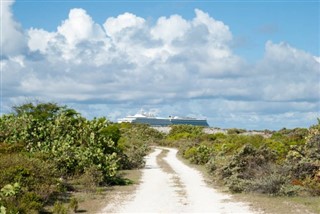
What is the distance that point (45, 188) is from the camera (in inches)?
723

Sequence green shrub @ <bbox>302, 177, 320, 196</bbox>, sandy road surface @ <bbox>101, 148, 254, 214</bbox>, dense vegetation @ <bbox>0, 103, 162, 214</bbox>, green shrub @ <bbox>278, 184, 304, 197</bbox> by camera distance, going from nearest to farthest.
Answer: sandy road surface @ <bbox>101, 148, 254, 214</bbox>
dense vegetation @ <bbox>0, 103, 162, 214</bbox>
green shrub @ <bbox>278, 184, 304, 197</bbox>
green shrub @ <bbox>302, 177, 320, 196</bbox>

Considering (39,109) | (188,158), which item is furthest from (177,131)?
(39,109)

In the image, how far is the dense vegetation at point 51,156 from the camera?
58.4 feet

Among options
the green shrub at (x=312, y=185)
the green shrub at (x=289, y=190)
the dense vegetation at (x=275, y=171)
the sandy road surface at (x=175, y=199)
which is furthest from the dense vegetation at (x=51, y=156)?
the green shrub at (x=312, y=185)

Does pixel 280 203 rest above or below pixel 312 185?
below

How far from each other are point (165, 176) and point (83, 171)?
237 inches

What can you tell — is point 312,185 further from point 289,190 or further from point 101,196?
point 101,196

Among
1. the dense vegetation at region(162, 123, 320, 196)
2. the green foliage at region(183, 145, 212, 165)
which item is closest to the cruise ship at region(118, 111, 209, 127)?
the green foliage at region(183, 145, 212, 165)

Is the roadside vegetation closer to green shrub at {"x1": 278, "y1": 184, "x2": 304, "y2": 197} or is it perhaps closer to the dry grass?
green shrub at {"x1": 278, "y1": 184, "x2": 304, "y2": 197}

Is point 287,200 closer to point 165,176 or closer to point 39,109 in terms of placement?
point 165,176

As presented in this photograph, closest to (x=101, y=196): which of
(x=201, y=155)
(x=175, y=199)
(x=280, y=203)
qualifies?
(x=175, y=199)

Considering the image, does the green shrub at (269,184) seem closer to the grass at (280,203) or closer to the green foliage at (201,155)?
the grass at (280,203)

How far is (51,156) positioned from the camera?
2439 centimetres

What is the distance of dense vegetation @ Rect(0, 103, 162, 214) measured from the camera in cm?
1781
